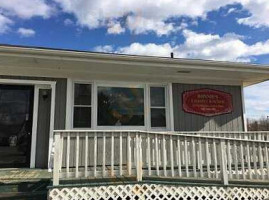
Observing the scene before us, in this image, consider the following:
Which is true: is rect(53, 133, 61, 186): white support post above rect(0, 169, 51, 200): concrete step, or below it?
above

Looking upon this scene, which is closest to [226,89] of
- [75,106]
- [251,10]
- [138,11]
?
[251,10]

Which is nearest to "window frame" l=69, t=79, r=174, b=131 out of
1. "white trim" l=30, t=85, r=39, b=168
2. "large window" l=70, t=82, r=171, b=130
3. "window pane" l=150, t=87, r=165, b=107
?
"large window" l=70, t=82, r=171, b=130

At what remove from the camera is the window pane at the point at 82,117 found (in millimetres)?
7441

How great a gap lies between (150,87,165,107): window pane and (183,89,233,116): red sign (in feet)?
2.19

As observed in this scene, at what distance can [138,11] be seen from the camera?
631 inches

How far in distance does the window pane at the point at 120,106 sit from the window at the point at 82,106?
11.6 inches

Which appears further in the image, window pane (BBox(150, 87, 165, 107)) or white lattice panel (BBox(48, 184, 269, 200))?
window pane (BBox(150, 87, 165, 107))

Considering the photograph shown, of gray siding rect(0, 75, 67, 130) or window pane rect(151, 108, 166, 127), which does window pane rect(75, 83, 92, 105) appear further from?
window pane rect(151, 108, 166, 127)

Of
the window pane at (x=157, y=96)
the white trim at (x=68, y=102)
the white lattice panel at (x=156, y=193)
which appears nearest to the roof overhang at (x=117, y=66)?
the white trim at (x=68, y=102)

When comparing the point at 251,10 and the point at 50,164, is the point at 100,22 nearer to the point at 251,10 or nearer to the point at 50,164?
the point at 251,10

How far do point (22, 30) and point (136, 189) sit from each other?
11975 millimetres

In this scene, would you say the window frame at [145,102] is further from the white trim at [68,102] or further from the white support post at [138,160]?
the white support post at [138,160]

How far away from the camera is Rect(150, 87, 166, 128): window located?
8094mm

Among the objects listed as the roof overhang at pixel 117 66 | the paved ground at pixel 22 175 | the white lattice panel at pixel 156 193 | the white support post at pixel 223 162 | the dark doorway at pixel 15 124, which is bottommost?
the white lattice panel at pixel 156 193
